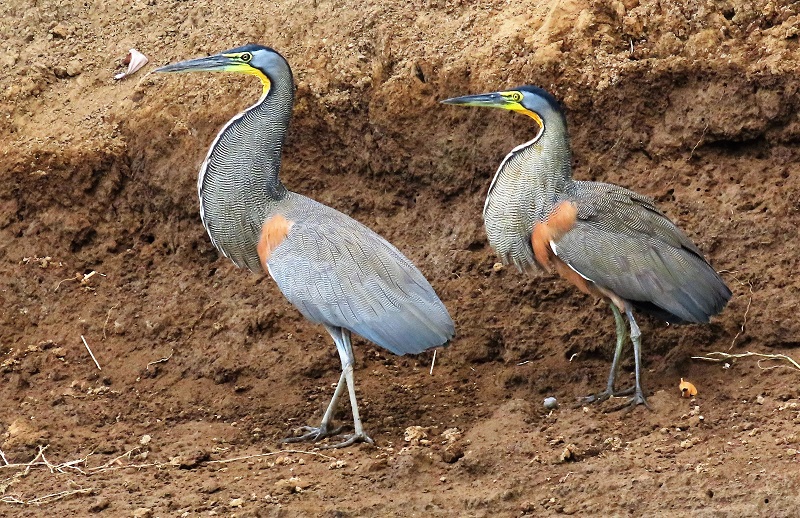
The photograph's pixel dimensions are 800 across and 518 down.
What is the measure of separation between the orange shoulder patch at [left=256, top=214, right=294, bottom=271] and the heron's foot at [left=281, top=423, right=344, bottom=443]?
0.99 meters

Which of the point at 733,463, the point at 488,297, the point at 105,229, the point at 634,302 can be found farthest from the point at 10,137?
the point at 733,463

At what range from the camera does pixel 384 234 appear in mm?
8047

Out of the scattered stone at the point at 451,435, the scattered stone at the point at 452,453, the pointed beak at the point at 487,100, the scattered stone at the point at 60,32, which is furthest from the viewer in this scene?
the scattered stone at the point at 60,32

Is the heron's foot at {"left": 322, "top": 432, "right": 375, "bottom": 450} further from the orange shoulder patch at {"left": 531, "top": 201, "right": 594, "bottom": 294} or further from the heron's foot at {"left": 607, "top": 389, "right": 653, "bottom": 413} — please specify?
the orange shoulder patch at {"left": 531, "top": 201, "right": 594, "bottom": 294}

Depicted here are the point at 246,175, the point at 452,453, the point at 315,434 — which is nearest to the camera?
the point at 452,453

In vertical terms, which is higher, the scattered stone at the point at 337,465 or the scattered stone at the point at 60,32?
the scattered stone at the point at 60,32

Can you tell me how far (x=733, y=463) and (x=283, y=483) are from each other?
2.07 m

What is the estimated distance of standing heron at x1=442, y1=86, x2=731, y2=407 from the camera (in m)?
6.44

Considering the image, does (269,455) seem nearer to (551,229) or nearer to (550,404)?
(550,404)

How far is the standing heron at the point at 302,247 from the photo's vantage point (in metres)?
6.26

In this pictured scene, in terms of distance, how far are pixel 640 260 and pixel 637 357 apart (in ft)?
1.74

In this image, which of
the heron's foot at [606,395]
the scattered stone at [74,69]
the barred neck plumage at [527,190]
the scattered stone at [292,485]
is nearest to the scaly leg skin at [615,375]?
the heron's foot at [606,395]

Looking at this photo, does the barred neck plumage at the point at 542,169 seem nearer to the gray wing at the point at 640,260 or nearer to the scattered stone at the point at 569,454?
the gray wing at the point at 640,260

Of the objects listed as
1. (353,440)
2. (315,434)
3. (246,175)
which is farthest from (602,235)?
(246,175)
